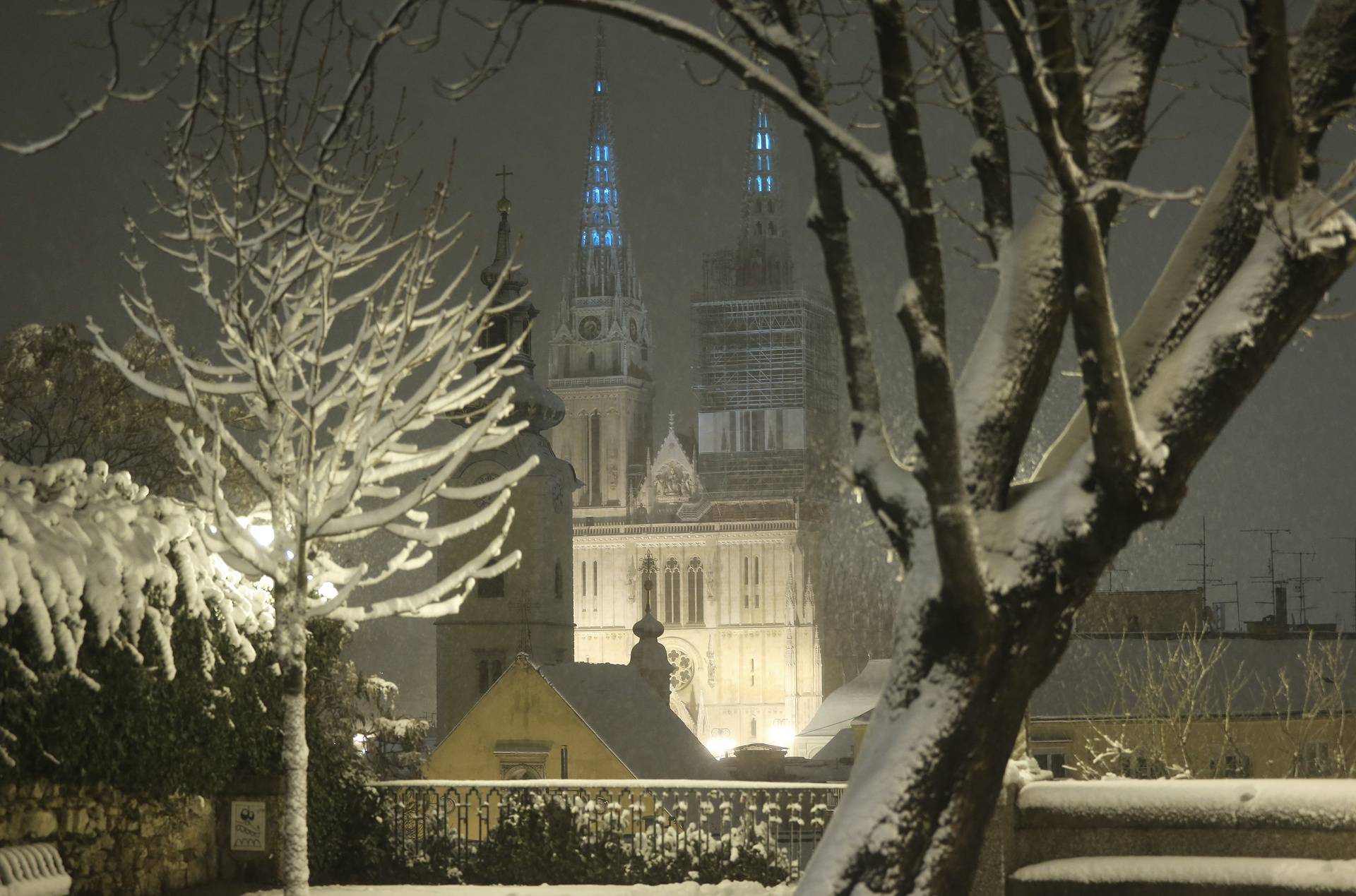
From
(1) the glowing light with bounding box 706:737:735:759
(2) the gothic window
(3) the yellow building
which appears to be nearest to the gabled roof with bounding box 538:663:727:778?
(3) the yellow building

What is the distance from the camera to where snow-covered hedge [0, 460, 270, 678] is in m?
9.69

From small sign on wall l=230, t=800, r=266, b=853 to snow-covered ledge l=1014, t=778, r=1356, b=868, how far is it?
232 inches

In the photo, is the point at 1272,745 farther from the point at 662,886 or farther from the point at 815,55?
the point at 815,55

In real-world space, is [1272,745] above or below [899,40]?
below

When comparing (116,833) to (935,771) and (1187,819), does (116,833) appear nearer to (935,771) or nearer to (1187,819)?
(1187,819)

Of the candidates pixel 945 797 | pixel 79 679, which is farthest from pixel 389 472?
pixel 945 797

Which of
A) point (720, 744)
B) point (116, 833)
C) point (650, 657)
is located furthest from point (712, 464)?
point (116, 833)

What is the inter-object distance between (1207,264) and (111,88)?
3.55 m

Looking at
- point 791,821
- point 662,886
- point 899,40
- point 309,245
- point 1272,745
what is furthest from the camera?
point 1272,745

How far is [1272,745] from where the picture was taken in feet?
99.8

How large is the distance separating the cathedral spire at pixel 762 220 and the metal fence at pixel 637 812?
90.4m

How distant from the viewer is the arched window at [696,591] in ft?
354

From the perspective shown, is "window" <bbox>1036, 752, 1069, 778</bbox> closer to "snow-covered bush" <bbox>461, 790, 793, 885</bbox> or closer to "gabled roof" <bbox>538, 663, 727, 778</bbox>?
"gabled roof" <bbox>538, 663, 727, 778</bbox>

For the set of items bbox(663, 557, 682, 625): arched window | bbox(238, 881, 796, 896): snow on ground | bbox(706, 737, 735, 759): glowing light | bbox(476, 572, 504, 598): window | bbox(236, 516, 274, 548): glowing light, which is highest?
bbox(663, 557, 682, 625): arched window
